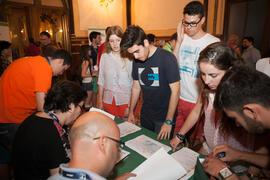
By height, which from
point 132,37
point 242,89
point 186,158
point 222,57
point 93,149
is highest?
point 132,37

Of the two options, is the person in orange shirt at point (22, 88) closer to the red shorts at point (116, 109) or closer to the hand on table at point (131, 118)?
the red shorts at point (116, 109)

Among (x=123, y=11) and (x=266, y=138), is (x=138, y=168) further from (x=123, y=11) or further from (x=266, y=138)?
(x=123, y=11)

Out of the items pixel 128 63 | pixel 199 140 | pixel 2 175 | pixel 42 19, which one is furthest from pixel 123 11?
pixel 2 175

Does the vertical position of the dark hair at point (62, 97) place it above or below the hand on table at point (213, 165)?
above

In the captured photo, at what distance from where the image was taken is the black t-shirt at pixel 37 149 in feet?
3.59

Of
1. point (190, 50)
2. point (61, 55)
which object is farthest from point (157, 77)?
point (61, 55)

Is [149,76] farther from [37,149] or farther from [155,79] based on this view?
[37,149]

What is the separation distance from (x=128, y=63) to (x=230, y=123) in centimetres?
124

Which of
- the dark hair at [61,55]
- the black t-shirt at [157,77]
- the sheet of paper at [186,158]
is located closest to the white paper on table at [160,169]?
the sheet of paper at [186,158]

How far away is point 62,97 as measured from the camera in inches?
48.8

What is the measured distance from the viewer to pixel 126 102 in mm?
2131

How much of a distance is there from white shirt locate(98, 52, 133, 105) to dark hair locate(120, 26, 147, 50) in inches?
21.5

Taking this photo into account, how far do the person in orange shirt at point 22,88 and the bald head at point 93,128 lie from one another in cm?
102

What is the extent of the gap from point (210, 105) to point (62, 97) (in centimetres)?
105
